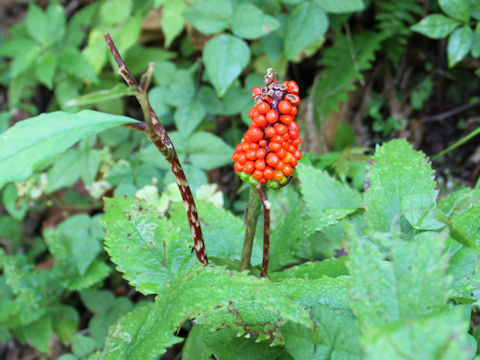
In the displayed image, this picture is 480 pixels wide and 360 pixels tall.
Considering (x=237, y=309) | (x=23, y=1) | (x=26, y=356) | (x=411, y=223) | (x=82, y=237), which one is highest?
(x=23, y=1)

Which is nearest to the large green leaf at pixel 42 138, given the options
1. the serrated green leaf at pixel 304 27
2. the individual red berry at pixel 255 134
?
the individual red berry at pixel 255 134

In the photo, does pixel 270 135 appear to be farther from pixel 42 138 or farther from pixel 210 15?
pixel 210 15

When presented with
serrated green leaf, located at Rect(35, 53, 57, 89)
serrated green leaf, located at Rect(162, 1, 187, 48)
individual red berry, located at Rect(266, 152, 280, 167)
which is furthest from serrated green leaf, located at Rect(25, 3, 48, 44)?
individual red berry, located at Rect(266, 152, 280, 167)

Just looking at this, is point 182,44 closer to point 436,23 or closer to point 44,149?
point 436,23

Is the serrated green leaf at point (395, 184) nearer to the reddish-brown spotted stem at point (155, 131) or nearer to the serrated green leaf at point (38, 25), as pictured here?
the reddish-brown spotted stem at point (155, 131)

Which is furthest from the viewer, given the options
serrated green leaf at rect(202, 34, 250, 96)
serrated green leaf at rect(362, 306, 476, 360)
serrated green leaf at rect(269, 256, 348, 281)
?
serrated green leaf at rect(202, 34, 250, 96)

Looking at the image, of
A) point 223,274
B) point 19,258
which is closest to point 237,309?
point 223,274

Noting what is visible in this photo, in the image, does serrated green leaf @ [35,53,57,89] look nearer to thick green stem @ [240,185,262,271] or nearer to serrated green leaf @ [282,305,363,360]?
thick green stem @ [240,185,262,271]
